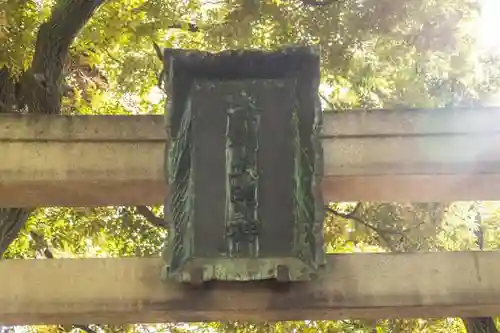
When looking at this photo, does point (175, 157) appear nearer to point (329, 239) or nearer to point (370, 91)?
point (370, 91)

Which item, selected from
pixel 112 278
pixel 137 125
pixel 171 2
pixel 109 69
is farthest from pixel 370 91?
pixel 112 278

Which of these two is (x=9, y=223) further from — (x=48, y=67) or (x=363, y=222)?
(x=363, y=222)

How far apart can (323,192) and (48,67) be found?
7.04ft

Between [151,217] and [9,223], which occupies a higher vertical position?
[151,217]

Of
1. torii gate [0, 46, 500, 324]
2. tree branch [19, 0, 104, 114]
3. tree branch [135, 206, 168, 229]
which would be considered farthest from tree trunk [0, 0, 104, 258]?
tree branch [135, 206, 168, 229]

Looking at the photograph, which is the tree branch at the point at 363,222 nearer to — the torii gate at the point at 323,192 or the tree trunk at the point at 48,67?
the tree trunk at the point at 48,67

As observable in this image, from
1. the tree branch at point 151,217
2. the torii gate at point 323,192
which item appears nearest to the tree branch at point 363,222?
the tree branch at point 151,217

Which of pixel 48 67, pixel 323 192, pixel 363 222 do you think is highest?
pixel 48 67

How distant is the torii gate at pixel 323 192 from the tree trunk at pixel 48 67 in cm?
129

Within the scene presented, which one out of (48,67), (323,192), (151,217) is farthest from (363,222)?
(323,192)

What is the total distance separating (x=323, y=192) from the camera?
3.05 meters

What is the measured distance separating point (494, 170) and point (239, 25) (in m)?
2.47

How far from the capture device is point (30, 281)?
2873 millimetres

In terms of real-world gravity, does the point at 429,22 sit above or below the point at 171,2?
below
